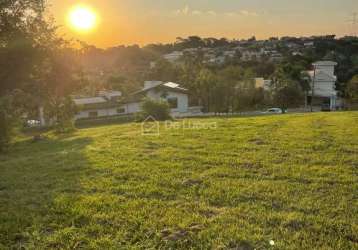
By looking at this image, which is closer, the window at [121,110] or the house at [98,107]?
the house at [98,107]

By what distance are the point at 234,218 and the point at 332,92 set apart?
126ft

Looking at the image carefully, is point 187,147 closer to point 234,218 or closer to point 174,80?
point 234,218

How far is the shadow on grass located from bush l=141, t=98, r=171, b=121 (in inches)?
371

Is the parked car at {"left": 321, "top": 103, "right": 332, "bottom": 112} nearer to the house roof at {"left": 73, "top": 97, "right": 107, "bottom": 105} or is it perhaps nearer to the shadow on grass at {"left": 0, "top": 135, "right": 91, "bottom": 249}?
the house roof at {"left": 73, "top": 97, "right": 107, "bottom": 105}

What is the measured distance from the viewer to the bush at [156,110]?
56.0 ft

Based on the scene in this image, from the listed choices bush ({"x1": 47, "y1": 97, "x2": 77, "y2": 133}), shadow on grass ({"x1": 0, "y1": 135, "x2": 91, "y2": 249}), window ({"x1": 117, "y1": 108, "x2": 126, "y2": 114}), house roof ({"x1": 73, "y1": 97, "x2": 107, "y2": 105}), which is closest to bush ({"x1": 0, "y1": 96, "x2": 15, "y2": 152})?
shadow on grass ({"x1": 0, "y1": 135, "x2": 91, "y2": 249})

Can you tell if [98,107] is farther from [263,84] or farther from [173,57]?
[173,57]

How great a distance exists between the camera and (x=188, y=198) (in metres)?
4.27

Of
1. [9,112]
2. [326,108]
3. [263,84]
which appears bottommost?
[326,108]

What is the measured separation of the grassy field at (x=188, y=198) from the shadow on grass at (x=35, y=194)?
0.02 m

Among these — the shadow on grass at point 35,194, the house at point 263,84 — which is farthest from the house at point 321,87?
the shadow on grass at point 35,194

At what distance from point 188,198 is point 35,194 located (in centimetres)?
216

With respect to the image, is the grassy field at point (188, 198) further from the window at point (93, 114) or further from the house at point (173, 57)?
the house at point (173, 57)
